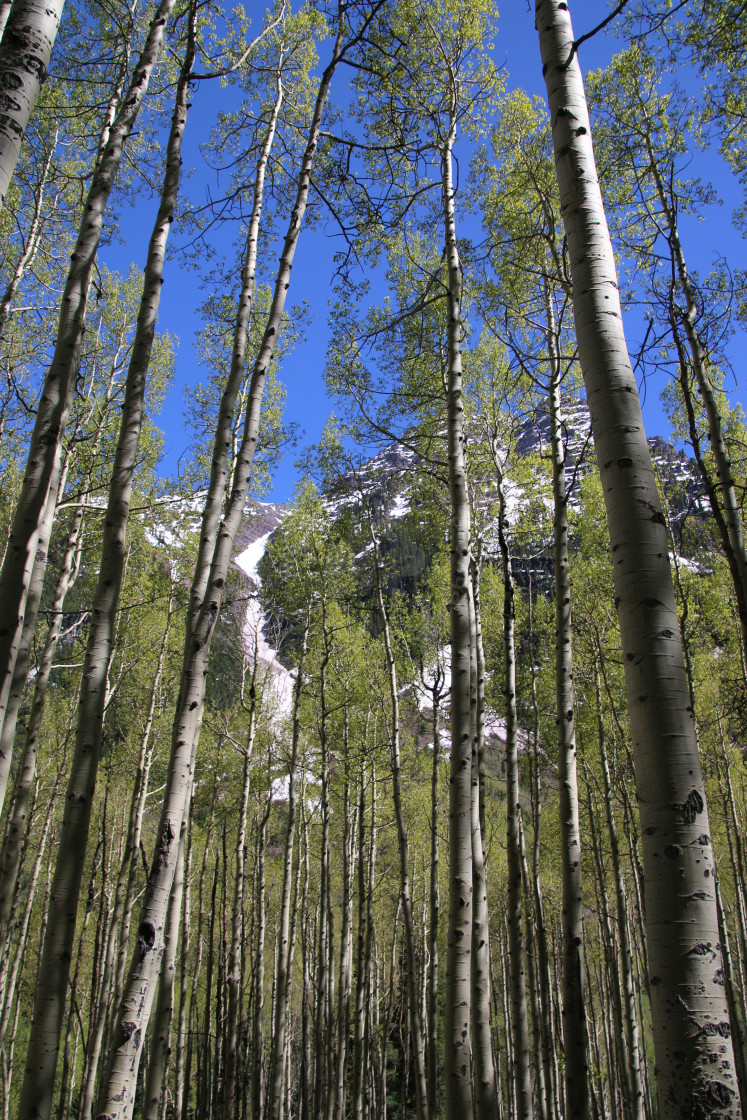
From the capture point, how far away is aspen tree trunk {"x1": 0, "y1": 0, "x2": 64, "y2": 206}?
5.72 ft

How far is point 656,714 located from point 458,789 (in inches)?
104

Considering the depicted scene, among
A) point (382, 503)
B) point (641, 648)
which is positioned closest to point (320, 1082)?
point (382, 503)

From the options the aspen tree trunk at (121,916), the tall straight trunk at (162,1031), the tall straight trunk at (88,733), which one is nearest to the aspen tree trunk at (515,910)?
the tall straight trunk at (162,1031)

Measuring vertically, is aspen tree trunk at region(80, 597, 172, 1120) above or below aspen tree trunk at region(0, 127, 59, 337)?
below

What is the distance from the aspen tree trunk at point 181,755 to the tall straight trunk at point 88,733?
1.16 feet

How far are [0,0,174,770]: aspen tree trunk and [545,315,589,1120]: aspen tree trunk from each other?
3.24 meters

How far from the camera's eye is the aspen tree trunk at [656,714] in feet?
4.31

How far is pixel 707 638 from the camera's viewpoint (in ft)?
35.2

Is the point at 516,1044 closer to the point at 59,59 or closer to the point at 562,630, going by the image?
the point at 562,630

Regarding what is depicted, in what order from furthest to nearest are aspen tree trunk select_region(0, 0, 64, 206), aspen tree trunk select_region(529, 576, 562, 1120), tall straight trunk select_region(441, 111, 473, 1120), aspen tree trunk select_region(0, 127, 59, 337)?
aspen tree trunk select_region(0, 127, 59, 337), aspen tree trunk select_region(529, 576, 562, 1120), tall straight trunk select_region(441, 111, 473, 1120), aspen tree trunk select_region(0, 0, 64, 206)

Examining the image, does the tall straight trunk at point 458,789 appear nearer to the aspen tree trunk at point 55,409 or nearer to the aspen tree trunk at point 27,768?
the aspen tree trunk at point 55,409

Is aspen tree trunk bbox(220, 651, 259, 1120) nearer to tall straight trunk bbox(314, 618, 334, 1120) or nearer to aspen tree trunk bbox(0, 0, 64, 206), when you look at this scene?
tall straight trunk bbox(314, 618, 334, 1120)

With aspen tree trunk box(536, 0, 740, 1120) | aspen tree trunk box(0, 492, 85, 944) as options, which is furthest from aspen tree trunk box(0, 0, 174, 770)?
aspen tree trunk box(536, 0, 740, 1120)

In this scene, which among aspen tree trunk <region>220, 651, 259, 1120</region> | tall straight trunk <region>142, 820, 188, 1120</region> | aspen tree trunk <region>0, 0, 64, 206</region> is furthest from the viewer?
aspen tree trunk <region>220, 651, 259, 1120</region>
